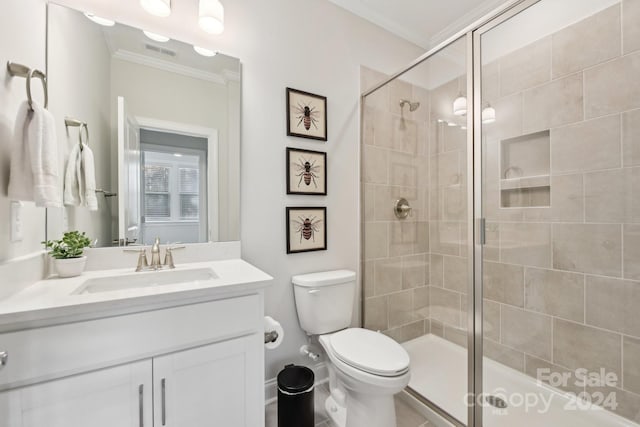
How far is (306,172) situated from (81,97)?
1.16m

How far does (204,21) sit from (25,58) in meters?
0.76

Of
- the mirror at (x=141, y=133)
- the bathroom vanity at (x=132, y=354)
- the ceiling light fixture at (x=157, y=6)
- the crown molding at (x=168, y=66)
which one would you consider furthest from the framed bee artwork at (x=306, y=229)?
the ceiling light fixture at (x=157, y=6)

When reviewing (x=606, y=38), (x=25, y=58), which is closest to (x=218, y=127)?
(x=25, y=58)

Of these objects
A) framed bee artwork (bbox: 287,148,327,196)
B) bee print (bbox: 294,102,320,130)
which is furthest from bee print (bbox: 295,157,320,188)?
bee print (bbox: 294,102,320,130)

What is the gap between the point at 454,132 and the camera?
1732mm

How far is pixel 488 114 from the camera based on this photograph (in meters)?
1.48

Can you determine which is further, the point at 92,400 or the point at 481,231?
the point at 481,231

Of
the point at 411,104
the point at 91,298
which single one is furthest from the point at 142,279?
the point at 411,104

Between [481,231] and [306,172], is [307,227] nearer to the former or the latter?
[306,172]

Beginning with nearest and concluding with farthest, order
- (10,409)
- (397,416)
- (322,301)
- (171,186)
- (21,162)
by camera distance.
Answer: (10,409) → (21,162) → (171,186) → (397,416) → (322,301)

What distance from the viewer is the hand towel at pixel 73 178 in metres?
1.18

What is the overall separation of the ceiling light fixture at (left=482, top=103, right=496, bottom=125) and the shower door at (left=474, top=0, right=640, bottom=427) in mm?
10

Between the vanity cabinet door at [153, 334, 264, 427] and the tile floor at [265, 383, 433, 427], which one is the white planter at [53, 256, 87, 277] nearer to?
the vanity cabinet door at [153, 334, 264, 427]

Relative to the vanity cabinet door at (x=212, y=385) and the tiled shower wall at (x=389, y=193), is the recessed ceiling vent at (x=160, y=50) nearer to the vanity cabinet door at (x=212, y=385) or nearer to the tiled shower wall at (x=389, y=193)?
the tiled shower wall at (x=389, y=193)
